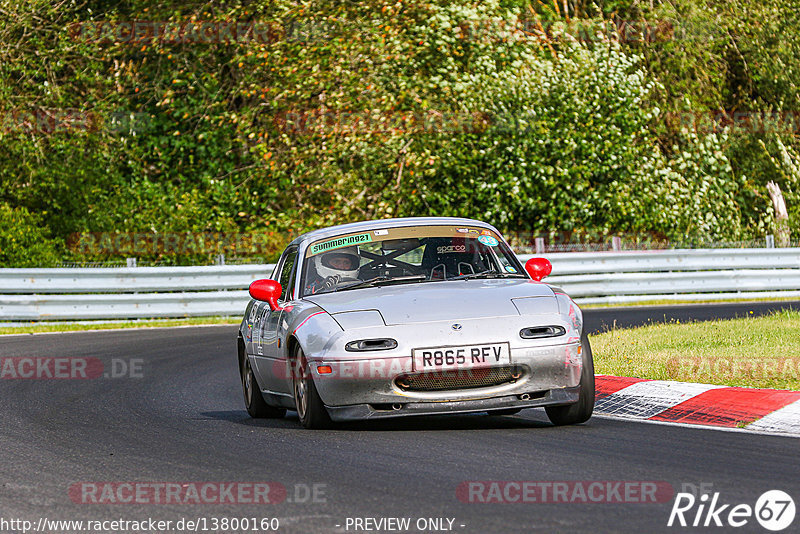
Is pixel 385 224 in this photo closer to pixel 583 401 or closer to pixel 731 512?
pixel 583 401

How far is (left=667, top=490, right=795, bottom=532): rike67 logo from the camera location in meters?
5.00

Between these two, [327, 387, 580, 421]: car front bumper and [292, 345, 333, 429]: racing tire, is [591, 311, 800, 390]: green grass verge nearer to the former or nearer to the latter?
[327, 387, 580, 421]: car front bumper

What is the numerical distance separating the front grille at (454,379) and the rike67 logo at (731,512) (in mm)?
2523

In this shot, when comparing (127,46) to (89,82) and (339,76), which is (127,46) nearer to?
(89,82)

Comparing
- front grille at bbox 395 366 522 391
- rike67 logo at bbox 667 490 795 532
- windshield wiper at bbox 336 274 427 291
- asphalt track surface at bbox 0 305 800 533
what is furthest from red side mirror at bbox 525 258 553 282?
rike67 logo at bbox 667 490 795 532

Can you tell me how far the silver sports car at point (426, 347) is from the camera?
789 centimetres

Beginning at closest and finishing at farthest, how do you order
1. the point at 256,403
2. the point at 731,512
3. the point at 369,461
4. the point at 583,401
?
the point at 731,512 → the point at 369,461 → the point at 583,401 → the point at 256,403

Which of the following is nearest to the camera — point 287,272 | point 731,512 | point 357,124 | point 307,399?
point 731,512

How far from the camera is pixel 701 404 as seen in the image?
341 inches

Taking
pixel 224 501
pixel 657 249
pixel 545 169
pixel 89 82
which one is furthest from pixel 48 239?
pixel 224 501

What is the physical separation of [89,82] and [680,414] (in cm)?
2379

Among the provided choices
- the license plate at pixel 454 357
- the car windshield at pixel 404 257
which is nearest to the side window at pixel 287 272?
the car windshield at pixel 404 257

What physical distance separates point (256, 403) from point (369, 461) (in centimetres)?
323

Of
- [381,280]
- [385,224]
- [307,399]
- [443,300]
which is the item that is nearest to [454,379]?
[443,300]
